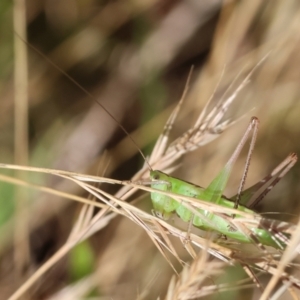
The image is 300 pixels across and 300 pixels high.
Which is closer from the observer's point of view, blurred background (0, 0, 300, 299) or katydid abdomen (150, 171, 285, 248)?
katydid abdomen (150, 171, 285, 248)

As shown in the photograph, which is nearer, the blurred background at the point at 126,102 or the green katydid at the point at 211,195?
the green katydid at the point at 211,195

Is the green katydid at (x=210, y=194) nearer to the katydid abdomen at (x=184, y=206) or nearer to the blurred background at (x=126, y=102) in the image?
the katydid abdomen at (x=184, y=206)

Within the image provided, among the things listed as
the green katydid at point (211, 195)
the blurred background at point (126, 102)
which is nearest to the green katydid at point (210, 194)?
the green katydid at point (211, 195)

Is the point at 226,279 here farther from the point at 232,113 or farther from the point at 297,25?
the point at 297,25

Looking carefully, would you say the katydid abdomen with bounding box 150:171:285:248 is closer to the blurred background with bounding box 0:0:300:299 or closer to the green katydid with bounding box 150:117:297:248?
the green katydid with bounding box 150:117:297:248

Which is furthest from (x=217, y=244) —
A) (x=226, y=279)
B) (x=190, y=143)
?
(x=226, y=279)

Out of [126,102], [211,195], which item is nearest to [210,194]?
[211,195]

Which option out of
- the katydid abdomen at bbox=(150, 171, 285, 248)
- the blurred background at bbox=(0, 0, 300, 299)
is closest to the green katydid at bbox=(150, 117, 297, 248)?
the katydid abdomen at bbox=(150, 171, 285, 248)

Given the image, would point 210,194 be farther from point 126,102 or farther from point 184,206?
point 126,102
